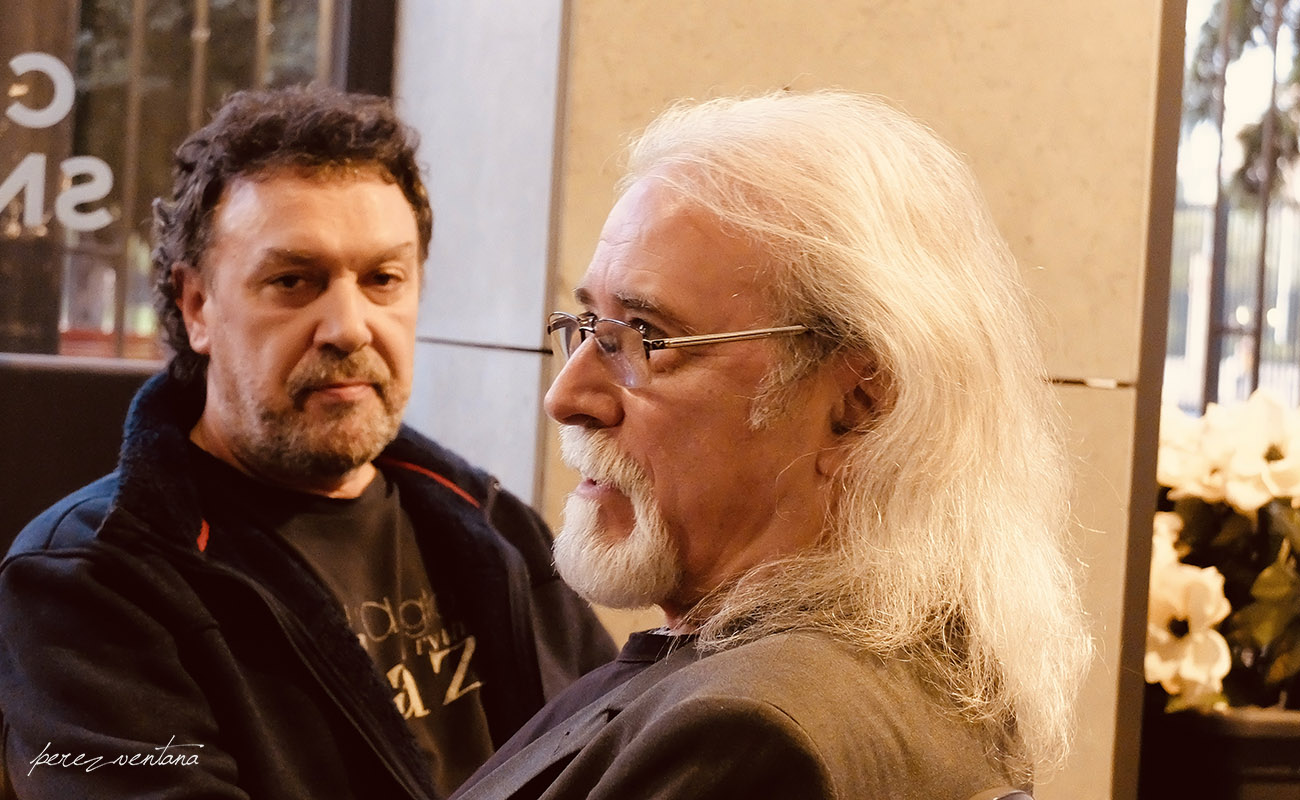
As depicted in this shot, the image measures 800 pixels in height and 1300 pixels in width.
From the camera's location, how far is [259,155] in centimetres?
201

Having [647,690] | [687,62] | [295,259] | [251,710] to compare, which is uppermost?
[687,62]

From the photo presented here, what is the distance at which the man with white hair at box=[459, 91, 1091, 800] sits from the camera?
3.82 feet

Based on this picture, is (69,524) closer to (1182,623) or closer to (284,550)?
(284,550)

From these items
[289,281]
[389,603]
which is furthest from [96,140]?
[389,603]

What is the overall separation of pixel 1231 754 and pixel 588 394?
1317 mm


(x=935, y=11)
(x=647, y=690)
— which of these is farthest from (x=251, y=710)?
(x=935, y=11)

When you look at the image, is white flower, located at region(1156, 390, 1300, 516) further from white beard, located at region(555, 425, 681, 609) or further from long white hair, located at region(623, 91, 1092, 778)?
white beard, located at region(555, 425, 681, 609)

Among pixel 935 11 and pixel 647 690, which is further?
pixel 935 11

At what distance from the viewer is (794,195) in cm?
126

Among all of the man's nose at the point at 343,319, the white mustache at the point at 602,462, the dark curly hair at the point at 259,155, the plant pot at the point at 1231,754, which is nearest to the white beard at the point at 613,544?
the white mustache at the point at 602,462

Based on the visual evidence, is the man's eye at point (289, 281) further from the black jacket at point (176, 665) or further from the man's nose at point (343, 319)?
the black jacket at point (176, 665)

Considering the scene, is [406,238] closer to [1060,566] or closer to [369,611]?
[369,611]

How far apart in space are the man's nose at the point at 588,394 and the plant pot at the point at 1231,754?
1.28 metres

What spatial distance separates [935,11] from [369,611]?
1412mm
